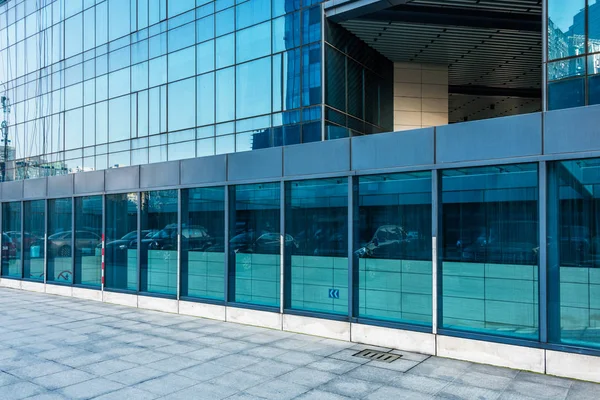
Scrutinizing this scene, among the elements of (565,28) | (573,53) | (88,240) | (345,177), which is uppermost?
(565,28)

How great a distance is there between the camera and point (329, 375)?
813 cm

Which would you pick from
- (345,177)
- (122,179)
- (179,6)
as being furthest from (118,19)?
(345,177)

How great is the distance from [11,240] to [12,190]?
2.11m

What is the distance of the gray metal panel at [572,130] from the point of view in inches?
306

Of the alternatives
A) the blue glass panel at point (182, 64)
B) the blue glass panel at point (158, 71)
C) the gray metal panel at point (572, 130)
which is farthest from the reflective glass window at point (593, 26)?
the blue glass panel at point (158, 71)

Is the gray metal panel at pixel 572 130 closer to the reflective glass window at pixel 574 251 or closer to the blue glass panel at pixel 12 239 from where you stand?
the reflective glass window at pixel 574 251

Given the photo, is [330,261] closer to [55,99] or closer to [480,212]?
[480,212]

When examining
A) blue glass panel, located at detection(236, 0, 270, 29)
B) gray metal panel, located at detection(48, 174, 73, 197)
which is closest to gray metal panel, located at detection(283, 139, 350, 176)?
blue glass panel, located at detection(236, 0, 270, 29)

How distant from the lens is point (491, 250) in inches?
359

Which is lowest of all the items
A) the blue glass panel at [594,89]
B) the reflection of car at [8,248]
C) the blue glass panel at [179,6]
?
the reflection of car at [8,248]

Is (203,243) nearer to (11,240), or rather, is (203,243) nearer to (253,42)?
(253,42)

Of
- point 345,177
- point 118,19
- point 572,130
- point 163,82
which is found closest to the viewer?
point 572,130

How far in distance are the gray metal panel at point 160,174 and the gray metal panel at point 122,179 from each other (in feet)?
0.96

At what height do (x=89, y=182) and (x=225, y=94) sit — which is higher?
(x=225, y=94)
